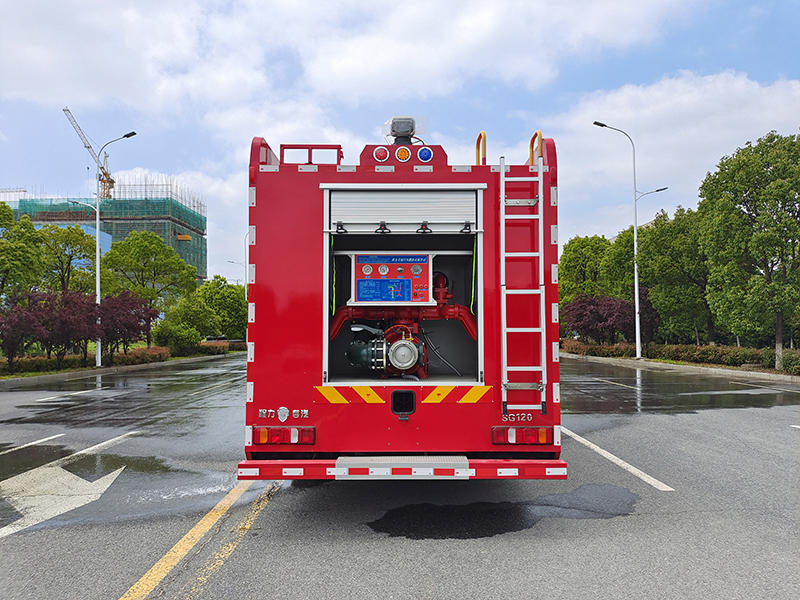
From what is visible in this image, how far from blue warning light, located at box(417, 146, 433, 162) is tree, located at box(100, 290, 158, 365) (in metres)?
24.2

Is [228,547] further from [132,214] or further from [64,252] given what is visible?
[132,214]

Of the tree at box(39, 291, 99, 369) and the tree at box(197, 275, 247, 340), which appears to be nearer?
the tree at box(39, 291, 99, 369)

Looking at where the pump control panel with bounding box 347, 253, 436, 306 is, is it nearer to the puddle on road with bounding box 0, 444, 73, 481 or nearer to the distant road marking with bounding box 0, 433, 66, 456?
the puddle on road with bounding box 0, 444, 73, 481

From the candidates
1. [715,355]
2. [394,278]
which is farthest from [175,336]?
[394,278]

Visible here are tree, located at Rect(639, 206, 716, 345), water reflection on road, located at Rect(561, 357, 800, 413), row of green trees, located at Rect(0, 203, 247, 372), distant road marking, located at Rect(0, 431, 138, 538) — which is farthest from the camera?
tree, located at Rect(639, 206, 716, 345)

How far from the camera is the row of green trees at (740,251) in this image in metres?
19.4

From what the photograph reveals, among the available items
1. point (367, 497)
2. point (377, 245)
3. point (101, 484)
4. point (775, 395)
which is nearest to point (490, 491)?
point (367, 497)

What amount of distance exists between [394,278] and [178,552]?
2.76 meters

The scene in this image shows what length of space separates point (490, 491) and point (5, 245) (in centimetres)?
2399

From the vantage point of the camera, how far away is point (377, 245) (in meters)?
5.18

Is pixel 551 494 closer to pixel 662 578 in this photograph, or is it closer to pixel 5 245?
pixel 662 578

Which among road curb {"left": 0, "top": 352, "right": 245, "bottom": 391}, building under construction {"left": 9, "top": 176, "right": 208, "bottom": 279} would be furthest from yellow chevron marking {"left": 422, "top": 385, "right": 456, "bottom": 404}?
building under construction {"left": 9, "top": 176, "right": 208, "bottom": 279}

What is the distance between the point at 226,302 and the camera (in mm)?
49281

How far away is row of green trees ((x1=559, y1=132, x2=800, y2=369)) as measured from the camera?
19.4m
